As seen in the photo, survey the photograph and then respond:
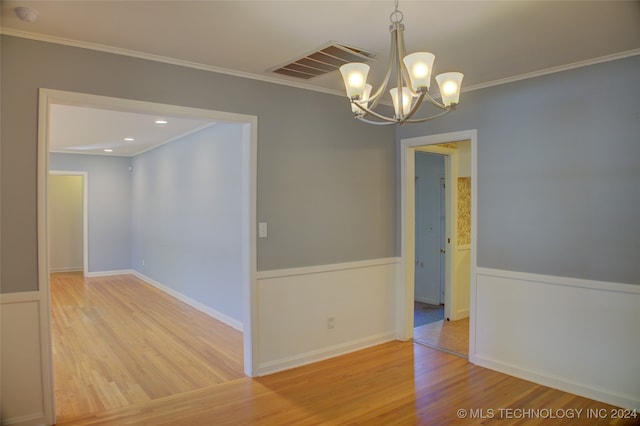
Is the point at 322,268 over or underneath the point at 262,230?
underneath

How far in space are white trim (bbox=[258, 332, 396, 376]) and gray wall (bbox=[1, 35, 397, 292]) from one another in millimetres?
824

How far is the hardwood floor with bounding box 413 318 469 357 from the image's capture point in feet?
14.1

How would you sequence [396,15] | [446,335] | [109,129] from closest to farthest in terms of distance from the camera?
[396,15] < [446,335] < [109,129]

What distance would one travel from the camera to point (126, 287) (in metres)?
7.60

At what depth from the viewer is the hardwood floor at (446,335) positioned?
14.1 ft

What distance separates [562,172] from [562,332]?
1.24 m

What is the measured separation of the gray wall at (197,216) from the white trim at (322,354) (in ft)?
4.41

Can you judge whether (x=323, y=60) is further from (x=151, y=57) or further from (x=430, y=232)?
(x=430, y=232)

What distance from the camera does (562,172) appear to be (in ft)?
10.9

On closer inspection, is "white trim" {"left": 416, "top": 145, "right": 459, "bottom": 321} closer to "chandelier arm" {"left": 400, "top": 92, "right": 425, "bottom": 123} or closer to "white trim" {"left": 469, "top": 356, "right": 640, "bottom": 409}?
"white trim" {"left": 469, "top": 356, "right": 640, "bottom": 409}

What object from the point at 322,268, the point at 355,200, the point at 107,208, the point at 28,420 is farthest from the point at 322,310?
the point at 107,208

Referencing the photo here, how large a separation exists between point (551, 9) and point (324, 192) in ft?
7.48

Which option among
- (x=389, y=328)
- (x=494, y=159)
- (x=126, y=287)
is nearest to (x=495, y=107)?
(x=494, y=159)

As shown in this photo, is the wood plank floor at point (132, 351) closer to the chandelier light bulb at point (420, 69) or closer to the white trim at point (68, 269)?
the chandelier light bulb at point (420, 69)
